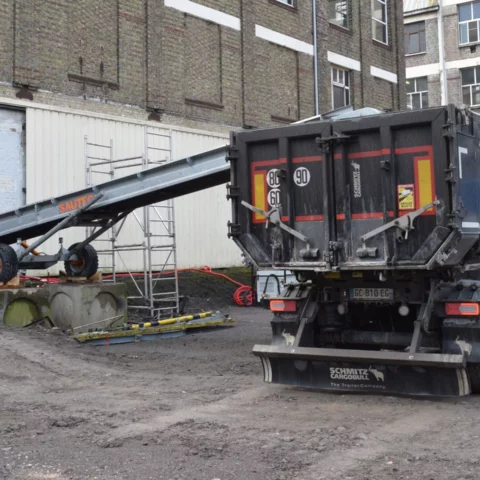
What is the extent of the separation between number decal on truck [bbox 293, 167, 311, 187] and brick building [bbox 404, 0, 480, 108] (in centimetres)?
3813

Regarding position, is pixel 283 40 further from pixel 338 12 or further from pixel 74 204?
pixel 74 204

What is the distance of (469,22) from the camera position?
44219 mm

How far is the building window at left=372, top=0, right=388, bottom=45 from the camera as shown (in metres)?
30.0

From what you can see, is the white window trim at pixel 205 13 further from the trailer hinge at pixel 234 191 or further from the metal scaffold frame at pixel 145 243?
the trailer hinge at pixel 234 191

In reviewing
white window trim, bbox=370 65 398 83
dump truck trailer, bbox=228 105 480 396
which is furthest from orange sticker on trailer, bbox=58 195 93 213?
white window trim, bbox=370 65 398 83

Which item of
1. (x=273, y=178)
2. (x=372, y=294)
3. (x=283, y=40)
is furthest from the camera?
(x=283, y=40)

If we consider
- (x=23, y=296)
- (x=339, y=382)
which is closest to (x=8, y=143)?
(x=23, y=296)

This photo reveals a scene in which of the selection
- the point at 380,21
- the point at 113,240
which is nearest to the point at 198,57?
the point at 113,240

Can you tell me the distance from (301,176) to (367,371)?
7.27 feet

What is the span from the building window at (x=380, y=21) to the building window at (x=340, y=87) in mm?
3204

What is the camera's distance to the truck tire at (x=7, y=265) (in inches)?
519

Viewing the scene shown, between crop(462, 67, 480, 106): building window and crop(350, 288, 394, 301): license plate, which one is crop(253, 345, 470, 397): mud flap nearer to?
crop(350, 288, 394, 301): license plate

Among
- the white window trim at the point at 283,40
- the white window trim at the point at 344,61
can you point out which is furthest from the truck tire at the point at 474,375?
the white window trim at the point at 344,61

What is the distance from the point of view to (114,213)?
14.0 metres
